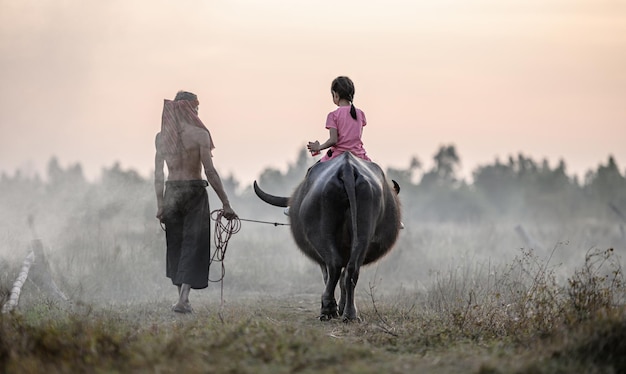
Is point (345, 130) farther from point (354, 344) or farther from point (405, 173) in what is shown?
point (405, 173)

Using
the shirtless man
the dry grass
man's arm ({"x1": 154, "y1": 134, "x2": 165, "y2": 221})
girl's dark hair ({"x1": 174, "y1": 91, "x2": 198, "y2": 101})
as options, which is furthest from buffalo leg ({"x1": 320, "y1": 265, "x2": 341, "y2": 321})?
girl's dark hair ({"x1": 174, "y1": 91, "x2": 198, "y2": 101})

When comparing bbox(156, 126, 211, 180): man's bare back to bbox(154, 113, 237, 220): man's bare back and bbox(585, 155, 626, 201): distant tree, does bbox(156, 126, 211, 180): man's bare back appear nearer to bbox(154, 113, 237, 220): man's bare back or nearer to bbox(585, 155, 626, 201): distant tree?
bbox(154, 113, 237, 220): man's bare back

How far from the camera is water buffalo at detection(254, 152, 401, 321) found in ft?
32.0

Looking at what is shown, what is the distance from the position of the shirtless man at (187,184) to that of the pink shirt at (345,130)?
1396 millimetres

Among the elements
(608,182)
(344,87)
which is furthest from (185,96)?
(608,182)

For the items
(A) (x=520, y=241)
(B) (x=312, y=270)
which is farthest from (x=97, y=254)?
(A) (x=520, y=241)

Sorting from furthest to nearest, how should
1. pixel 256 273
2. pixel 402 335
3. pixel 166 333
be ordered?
→ pixel 256 273 → pixel 402 335 → pixel 166 333

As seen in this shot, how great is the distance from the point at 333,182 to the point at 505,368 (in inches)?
142

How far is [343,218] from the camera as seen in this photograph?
9.99 metres

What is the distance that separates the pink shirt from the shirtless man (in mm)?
1396

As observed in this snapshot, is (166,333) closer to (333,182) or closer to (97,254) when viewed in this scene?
(333,182)

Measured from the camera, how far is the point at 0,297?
10.3 meters

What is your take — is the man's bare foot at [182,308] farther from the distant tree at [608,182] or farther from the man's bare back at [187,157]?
the distant tree at [608,182]

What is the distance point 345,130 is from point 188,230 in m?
2.13
